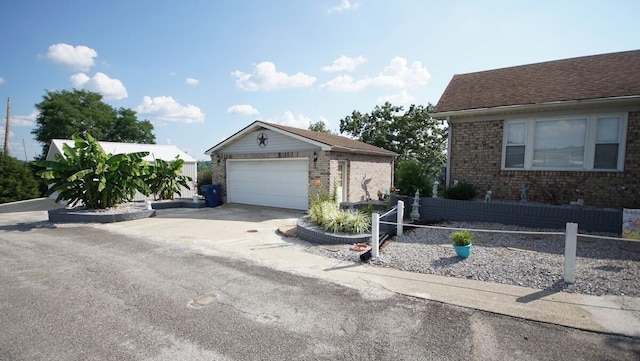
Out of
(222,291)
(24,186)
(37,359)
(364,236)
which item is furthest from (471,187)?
(24,186)

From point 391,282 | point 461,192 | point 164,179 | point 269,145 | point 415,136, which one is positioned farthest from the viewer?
point 415,136

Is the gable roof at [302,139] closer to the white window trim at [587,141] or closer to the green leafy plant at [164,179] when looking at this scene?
the green leafy plant at [164,179]

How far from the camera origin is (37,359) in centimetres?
309

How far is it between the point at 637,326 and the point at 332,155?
935 centimetres

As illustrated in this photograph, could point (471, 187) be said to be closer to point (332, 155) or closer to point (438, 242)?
point (438, 242)

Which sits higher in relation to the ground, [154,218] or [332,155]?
[332,155]

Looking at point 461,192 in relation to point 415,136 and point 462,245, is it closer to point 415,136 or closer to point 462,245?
point 462,245

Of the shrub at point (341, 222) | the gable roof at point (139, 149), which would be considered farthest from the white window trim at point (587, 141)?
the gable roof at point (139, 149)

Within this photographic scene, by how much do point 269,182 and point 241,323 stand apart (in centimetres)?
1030

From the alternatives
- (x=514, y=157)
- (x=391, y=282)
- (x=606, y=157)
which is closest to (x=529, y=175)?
(x=514, y=157)

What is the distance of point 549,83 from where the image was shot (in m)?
9.66

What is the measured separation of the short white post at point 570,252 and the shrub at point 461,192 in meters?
4.58

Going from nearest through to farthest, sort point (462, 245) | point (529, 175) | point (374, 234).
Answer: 1. point (462, 245)
2. point (374, 234)
3. point (529, 175)

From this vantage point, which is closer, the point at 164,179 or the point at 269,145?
the point at 269,145
